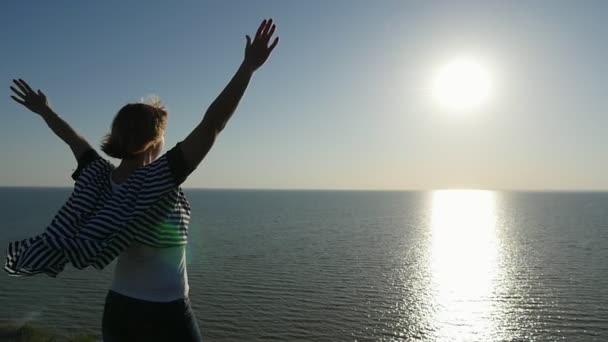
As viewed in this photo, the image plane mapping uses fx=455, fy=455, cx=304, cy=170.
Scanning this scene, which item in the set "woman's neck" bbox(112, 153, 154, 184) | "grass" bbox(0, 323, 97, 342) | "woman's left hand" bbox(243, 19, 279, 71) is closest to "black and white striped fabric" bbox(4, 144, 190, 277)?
"woman's neck" bbox(112, 153, 154, 184)

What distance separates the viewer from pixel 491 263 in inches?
1994

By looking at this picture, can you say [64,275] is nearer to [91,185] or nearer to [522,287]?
[522,287]

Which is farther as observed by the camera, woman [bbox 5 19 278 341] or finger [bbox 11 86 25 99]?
finger [bbox 11 86 25 99]

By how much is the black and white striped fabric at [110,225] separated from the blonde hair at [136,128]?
286mm

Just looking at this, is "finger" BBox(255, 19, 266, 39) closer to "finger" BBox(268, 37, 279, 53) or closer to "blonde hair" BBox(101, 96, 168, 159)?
"finger" BBox(268, 37, 279, 53)

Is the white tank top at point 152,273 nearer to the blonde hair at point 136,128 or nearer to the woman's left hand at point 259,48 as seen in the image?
the blonde hair at point 136,128

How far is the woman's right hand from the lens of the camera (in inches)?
Answer: 137

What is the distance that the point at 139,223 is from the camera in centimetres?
239

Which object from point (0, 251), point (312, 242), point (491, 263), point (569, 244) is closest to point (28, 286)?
point (0, 251)

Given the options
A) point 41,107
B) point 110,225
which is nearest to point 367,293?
point 41,107

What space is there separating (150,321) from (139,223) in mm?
631

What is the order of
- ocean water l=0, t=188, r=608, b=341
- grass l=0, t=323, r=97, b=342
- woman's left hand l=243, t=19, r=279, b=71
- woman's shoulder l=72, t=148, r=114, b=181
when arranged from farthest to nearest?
ocean water l=0, t=188, r=608, b=341 < grass l=0, t=323, r=97, b=342 < woman's shoulder l=72, t=148, r=114, b=181 < woman's left hand l=243, t=19, r=279, b=71

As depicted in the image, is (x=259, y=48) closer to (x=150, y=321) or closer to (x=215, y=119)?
(x=215, y=119)

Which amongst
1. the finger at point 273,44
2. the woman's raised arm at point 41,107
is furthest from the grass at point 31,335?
the finger at point 273,44
